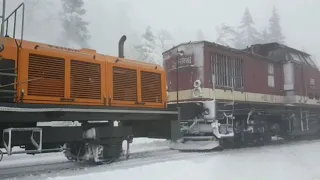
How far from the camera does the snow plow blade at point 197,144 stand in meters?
10.7

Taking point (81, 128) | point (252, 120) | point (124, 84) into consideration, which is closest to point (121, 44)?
point (124, 84)

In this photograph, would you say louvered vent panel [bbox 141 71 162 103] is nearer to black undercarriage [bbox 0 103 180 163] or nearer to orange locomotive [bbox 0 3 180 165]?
orange locomotive [bbox 0 3 180 165]

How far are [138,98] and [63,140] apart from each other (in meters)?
2.27

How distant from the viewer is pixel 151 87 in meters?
9.11

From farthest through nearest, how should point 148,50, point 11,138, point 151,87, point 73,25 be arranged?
point 73,25, point 148,50, point 151,87, point 11,138

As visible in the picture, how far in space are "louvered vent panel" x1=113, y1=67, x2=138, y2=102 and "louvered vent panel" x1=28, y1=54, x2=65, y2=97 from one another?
145cm

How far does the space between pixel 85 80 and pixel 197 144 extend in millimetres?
4839

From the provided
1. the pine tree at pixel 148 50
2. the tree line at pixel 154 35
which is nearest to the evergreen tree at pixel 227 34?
the tree line at pixel 154 35

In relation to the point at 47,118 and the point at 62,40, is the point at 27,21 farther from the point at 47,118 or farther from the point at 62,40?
the point at 47,118

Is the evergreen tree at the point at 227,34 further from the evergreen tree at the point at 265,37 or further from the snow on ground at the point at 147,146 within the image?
the snow on ground at the point at 147,146

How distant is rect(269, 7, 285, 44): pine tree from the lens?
5556cm

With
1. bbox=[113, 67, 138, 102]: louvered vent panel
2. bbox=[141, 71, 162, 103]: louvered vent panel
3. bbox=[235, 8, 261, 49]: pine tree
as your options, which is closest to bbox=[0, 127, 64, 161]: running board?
bbox=[113, 67, 138, 102]: louvered vent panel

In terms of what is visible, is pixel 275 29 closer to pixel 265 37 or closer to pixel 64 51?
pixel 265 37

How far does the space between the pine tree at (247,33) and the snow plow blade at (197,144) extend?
4467 cm
